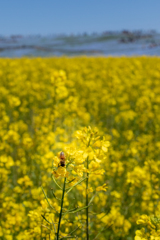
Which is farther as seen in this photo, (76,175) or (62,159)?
(76,175)

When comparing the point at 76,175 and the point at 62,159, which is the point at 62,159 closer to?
the point at 62,159

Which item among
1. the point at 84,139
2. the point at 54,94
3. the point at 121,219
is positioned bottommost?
the point at 121,219

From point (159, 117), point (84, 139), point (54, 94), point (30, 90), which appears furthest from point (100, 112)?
point (84, 139)

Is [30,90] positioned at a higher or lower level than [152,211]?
higher

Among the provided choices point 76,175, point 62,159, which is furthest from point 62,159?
point 76,175

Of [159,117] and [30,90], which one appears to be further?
[30,90]

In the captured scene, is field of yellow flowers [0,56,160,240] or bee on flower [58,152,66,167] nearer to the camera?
bee on flower [58,152,66,167]

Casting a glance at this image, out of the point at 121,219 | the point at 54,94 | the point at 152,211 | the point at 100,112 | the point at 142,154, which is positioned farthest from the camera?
the point at 100,112

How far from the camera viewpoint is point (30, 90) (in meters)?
6.47

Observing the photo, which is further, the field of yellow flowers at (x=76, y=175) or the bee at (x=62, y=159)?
the field of yellow flowers at (x=76, y=175)

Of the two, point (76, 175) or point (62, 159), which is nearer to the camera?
point (62, 159)

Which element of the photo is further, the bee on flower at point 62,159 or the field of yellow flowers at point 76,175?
the field of yellow flowers at point 76,175

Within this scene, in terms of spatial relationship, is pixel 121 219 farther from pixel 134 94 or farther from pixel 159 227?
pixel 134 94

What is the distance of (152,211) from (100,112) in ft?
12.0
